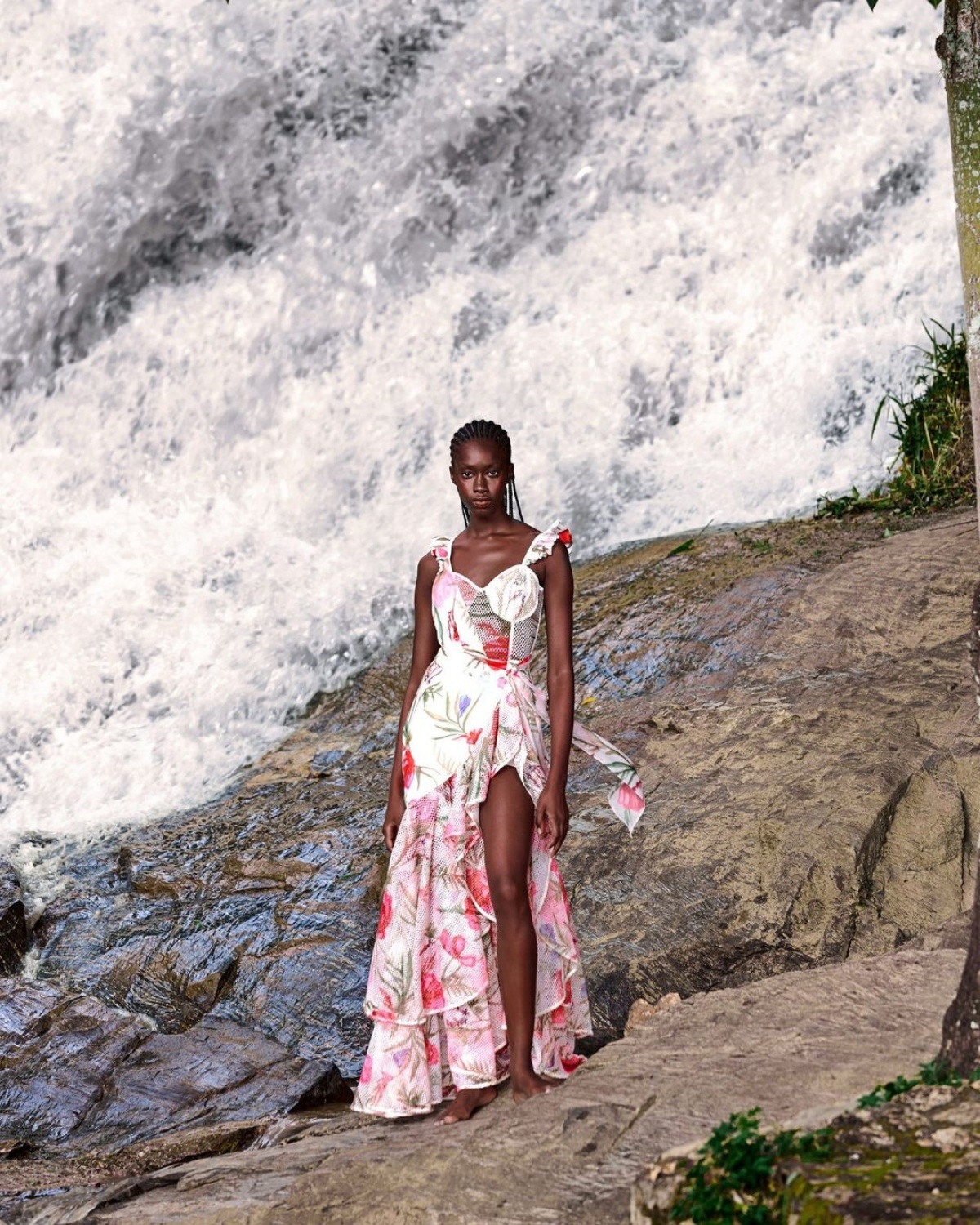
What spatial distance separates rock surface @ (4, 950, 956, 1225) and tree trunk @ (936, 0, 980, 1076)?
20.2 inches

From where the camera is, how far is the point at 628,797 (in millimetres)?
4312

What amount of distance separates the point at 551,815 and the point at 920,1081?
126cm

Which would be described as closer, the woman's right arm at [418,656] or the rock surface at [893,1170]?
the rock surface at [893,1170]

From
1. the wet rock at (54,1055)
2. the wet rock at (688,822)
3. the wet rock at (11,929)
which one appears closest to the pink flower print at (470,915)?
the wet rock at (688,822)

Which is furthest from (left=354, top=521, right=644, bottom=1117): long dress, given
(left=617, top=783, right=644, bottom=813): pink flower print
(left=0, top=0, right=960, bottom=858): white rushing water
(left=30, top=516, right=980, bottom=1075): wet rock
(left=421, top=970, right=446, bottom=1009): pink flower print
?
(left=0, top=0, right=960, bottom=858): white rushing water

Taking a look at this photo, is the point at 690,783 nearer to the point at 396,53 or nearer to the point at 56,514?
the point at 56,514

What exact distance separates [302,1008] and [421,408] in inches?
246

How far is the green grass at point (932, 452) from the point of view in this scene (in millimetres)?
8266

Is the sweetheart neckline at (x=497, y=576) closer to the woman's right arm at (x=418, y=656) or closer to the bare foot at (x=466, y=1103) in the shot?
the woman's right arm at (x=418, y=656)

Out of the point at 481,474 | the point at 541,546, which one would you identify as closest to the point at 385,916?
the point at 541,546

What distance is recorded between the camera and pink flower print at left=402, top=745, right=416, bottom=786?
4.25 metres

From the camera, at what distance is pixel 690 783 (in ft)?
19.2

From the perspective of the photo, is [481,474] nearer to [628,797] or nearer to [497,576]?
[497,576]

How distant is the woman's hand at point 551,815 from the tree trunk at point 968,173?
1.21m
